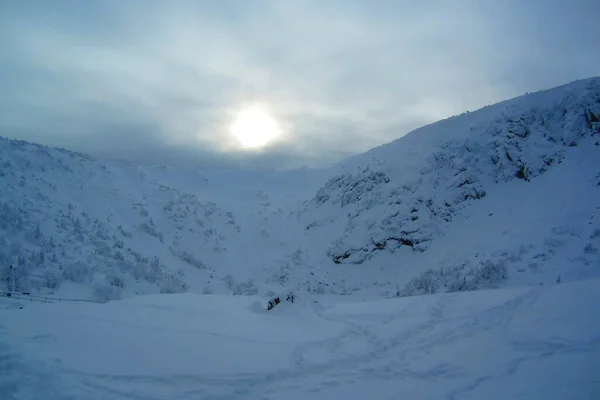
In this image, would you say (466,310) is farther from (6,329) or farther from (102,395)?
(6,329)

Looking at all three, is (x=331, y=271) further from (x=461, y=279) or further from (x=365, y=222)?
(x=461, y=279)

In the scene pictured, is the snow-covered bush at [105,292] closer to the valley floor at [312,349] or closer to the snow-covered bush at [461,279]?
the valley floor at [312,349]

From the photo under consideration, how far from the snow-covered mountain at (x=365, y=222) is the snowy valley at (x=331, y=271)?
0.35 ft

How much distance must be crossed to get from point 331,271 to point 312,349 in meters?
14.2

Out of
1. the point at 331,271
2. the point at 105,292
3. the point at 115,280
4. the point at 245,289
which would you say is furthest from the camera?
the point at 331,271

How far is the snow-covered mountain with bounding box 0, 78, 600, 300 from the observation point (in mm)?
13594

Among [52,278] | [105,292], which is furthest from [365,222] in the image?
[52,278]

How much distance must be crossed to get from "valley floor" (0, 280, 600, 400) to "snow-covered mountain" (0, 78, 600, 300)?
4945 millimetres

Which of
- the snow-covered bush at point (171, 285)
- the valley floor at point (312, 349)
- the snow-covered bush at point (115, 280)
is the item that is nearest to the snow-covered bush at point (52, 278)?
the snow-covered bush at point (115, 280)

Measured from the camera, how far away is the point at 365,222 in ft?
73.7

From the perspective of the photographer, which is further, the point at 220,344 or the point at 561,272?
the point at 561,272

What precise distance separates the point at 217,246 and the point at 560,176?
2042 cm

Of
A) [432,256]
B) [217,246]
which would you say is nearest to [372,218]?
[432,256]

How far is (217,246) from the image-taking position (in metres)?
23.2
